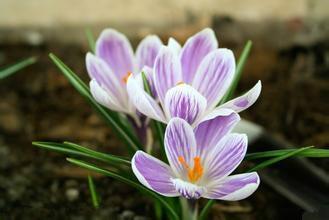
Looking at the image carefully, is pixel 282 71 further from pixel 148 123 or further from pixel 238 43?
pixel 148 123

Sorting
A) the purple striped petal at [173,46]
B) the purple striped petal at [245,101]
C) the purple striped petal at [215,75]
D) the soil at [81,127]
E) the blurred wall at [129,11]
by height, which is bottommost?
the soil at [81,127]

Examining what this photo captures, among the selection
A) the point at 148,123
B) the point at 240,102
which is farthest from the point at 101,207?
the point at 240,102

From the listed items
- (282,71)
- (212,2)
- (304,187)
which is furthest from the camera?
(212,2)

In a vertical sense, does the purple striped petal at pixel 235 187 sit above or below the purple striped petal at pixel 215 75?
below

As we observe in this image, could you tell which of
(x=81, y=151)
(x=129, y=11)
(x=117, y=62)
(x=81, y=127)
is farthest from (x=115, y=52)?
(x=129, y=11)

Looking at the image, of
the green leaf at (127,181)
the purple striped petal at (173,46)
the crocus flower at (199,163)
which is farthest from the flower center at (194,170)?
the purple striped petal at (173,46)

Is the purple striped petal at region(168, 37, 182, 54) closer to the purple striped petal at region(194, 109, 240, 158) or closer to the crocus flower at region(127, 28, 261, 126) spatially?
the crocus flower at region(127, 28, 261, 126)

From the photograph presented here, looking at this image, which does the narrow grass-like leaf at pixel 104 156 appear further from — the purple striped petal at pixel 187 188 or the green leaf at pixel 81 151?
the purple striped petal at pixel 187 188
